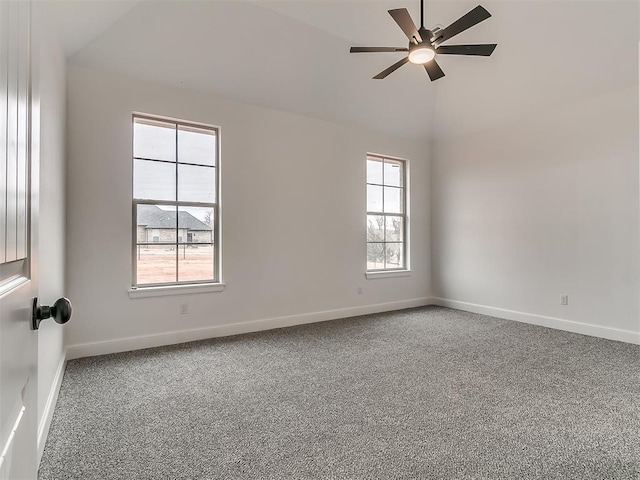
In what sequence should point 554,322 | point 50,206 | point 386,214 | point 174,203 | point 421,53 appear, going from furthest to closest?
1. point 386,214
2. point 554,322
3. point 174,203
4. point 421,53
5. point 50,206

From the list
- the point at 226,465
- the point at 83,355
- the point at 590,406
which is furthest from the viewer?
the point at 83,355

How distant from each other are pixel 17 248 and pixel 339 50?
420cm

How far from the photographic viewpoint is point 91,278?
341 cm

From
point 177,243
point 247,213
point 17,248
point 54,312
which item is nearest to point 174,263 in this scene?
point 177,243

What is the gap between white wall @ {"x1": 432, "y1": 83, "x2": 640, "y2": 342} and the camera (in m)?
3.96

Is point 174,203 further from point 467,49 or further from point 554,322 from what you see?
point 554,322

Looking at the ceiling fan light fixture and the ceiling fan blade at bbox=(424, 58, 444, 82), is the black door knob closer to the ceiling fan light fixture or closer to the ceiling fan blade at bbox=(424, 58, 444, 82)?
the ceiling fan light fixture

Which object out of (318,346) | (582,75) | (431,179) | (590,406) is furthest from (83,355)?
(582,75)

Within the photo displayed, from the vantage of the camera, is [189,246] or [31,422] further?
[189,246]

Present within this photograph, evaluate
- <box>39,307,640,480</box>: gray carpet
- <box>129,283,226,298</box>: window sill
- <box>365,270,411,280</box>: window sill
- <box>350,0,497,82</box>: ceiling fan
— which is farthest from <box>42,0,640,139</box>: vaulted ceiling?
<box>39,307,640,480</box>: gray carpet

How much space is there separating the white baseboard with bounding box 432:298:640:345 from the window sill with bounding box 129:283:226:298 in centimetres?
357

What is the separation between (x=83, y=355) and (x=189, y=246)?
1378mm

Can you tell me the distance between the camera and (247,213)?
4273mm

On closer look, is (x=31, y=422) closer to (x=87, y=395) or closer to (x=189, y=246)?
(x=87, y=395)
